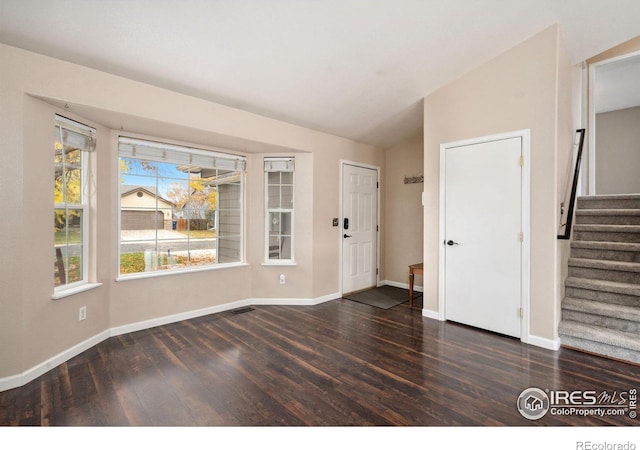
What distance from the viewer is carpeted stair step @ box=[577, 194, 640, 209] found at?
12.2 feet

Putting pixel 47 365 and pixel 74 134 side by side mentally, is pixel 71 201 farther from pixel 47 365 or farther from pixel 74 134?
pixel 47 365

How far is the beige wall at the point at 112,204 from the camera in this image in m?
2.25

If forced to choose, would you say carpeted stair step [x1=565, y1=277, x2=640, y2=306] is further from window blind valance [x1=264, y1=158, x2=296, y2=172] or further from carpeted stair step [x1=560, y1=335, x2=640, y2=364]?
window blind valance [x1=264, y1=158, x2=296, y2=172]

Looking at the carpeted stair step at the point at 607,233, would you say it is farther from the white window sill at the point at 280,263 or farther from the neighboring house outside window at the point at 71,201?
the neighboring house outside window at the point at 71,201

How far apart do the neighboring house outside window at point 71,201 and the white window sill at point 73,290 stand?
55 mm

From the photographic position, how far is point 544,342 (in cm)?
291

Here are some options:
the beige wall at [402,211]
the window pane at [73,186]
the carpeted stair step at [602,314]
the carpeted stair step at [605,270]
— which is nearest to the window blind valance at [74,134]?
the window pane at [73,186]

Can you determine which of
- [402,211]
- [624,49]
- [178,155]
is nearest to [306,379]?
[178,155]

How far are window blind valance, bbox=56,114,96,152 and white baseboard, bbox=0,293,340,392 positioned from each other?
180cm

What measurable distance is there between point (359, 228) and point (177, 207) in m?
2.74

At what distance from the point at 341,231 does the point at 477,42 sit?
2832 millimetres

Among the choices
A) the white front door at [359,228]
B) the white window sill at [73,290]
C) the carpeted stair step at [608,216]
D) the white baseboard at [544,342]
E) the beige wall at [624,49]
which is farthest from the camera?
the white front door at [359,228]
